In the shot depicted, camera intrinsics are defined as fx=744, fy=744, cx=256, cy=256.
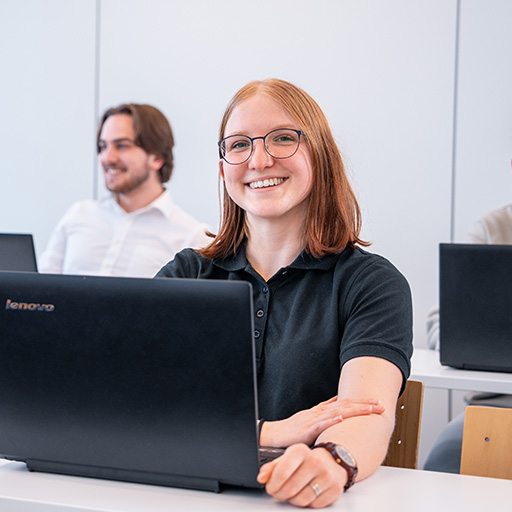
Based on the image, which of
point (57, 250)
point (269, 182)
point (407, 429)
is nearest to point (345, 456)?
point (407, 429)

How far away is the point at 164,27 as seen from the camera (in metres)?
3.96

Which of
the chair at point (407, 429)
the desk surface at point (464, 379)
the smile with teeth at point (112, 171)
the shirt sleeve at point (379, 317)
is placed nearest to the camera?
the shirt sleeve at point (379, 317)

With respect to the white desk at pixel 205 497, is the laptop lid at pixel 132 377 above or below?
above

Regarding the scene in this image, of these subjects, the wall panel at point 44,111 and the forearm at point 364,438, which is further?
the wall panel at point 44,111

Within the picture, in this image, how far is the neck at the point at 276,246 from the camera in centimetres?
154

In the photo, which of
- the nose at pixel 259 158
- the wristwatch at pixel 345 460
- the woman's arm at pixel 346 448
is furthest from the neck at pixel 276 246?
the wristwatch at pixel 345 460

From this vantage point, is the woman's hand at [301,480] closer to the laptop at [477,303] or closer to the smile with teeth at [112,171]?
the laptop at [477,303]

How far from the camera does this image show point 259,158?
4.90 ft

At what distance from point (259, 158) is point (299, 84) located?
240cm

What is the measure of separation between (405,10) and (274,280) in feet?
7.97

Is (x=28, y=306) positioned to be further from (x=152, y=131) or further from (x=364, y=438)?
(x=152, y=131)

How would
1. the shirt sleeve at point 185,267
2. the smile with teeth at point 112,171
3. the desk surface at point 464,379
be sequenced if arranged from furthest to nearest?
the smile with teeth at point 112,171 < the desk surface at point 464,379 < the shirt sleeve at point 185,267

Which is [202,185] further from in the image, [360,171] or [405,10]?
[405,10]

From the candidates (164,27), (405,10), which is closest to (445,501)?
(405,10)
